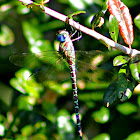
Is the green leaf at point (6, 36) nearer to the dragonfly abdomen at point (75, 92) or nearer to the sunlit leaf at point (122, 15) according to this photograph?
the dragonfly abdomen at point (75, 92)

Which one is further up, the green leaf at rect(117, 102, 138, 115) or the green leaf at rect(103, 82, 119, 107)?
the green leaf at rect(103, 82, 119, 107)

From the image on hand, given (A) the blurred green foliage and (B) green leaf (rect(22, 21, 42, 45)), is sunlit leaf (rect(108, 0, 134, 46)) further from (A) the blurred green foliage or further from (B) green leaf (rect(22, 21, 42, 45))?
(B) green leaf (rect(22, 21, 42, 45))

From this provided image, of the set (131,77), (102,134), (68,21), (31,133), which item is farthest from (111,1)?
(31,133)

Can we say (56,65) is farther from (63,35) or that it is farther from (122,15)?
(122,15)

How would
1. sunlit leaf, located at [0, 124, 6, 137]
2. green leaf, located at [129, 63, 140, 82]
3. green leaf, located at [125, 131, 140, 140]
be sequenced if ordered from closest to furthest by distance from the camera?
1. green leaf, located at [129, 63, 140, 82]
2. green leaf, located at [125, 131, 140, 140]
3. sunlit leaf, located at [0, 124, 6, 137]

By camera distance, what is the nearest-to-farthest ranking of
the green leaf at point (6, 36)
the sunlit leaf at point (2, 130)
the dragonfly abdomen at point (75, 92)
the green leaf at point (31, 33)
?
the dragonfly abdomen at point (75, 92)
the sunlit leaf at point (2, 130)
the green leaf at point (31, 33)
the green leaf at point (6, 36)

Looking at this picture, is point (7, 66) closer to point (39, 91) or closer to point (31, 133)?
point (39, 91)

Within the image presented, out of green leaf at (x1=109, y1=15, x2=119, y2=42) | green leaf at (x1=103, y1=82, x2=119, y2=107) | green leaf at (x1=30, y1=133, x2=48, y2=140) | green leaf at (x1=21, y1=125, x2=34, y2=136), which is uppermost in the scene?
green leaf at (x1=109, y1=15, x2=119, y2=42)

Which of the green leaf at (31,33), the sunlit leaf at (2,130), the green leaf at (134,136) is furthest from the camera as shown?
the green leaf at (31,33)

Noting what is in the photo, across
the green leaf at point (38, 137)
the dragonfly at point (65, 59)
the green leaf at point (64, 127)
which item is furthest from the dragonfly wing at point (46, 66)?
the green leaf at point (38, 137)

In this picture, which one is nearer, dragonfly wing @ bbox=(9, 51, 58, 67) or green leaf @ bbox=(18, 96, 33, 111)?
dragonfly wing @ bbox=(9, 51, 58, 67)

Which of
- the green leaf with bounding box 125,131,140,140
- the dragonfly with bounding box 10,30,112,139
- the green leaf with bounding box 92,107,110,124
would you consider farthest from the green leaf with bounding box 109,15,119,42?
the green leaf with bounding box 125,131,140,140

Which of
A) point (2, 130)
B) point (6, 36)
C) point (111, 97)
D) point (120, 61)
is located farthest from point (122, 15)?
point (6, 36)
